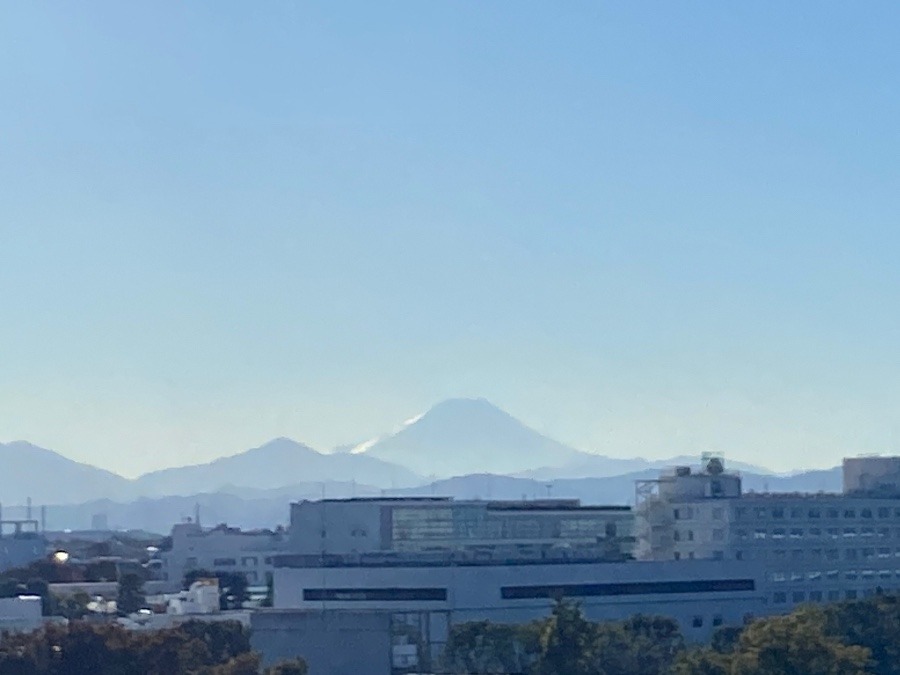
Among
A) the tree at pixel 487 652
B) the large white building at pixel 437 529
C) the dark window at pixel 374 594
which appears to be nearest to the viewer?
the tree at pixel 487 652

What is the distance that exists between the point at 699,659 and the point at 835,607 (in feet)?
46.5

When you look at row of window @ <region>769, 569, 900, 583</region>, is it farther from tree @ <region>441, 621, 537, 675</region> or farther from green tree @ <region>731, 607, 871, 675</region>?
green tree @ <region>731, 607, 871, 675</region>

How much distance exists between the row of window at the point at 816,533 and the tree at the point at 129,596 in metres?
24.0

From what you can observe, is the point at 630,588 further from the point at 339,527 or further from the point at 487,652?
the point at 487,652

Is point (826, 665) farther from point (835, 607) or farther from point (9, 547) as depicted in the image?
point (9, 547)

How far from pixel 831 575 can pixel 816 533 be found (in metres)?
1.80

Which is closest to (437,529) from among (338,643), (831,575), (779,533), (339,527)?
(339,527)

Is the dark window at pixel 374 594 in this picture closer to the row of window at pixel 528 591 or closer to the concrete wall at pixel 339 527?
the row of window at pixel 528 591

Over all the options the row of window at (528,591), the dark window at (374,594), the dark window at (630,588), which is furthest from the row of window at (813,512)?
the dark window at (374,594)

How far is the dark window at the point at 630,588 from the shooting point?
6794 centimetres

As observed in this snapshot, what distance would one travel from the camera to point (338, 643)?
53.4 meters

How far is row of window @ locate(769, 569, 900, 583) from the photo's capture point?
255 feet

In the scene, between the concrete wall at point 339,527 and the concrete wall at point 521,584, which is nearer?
the concrete wall at point 521,584

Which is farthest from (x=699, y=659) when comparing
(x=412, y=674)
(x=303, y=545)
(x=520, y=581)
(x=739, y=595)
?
(x=303, y=545)
